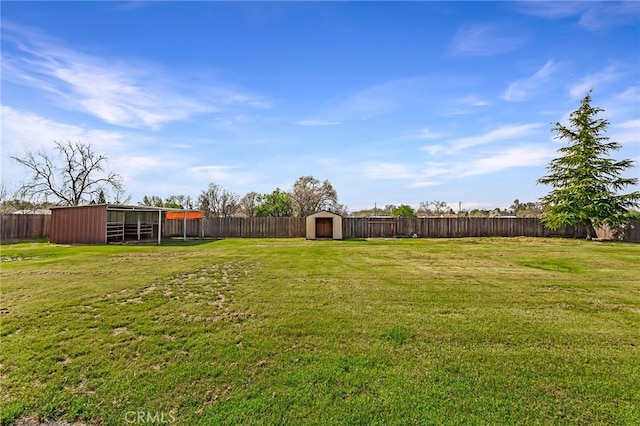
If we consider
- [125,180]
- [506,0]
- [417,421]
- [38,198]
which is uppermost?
[506,0]

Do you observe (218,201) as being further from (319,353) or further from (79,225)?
(319,353)

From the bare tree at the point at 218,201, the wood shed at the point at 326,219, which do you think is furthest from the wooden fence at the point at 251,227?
the bare tree at the point at 218,201

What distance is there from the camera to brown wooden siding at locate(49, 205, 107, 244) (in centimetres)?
1688

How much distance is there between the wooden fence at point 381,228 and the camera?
23672 mm

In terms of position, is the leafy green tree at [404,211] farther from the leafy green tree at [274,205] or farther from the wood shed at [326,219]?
the wood shed at [326,219]

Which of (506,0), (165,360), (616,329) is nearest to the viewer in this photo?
(165,360)

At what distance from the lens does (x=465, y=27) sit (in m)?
9.24

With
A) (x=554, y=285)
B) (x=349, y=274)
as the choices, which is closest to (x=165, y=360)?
(x=349, y=274)

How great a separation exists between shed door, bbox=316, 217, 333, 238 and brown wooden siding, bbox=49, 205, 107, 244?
1244 centimetres

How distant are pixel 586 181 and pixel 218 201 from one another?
102 ft

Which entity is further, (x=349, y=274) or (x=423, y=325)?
(x=349, y=274)

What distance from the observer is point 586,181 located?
22.0 metres

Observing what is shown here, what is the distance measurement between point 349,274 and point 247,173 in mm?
23164

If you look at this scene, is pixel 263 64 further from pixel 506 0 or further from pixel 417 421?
pixel 417 421
